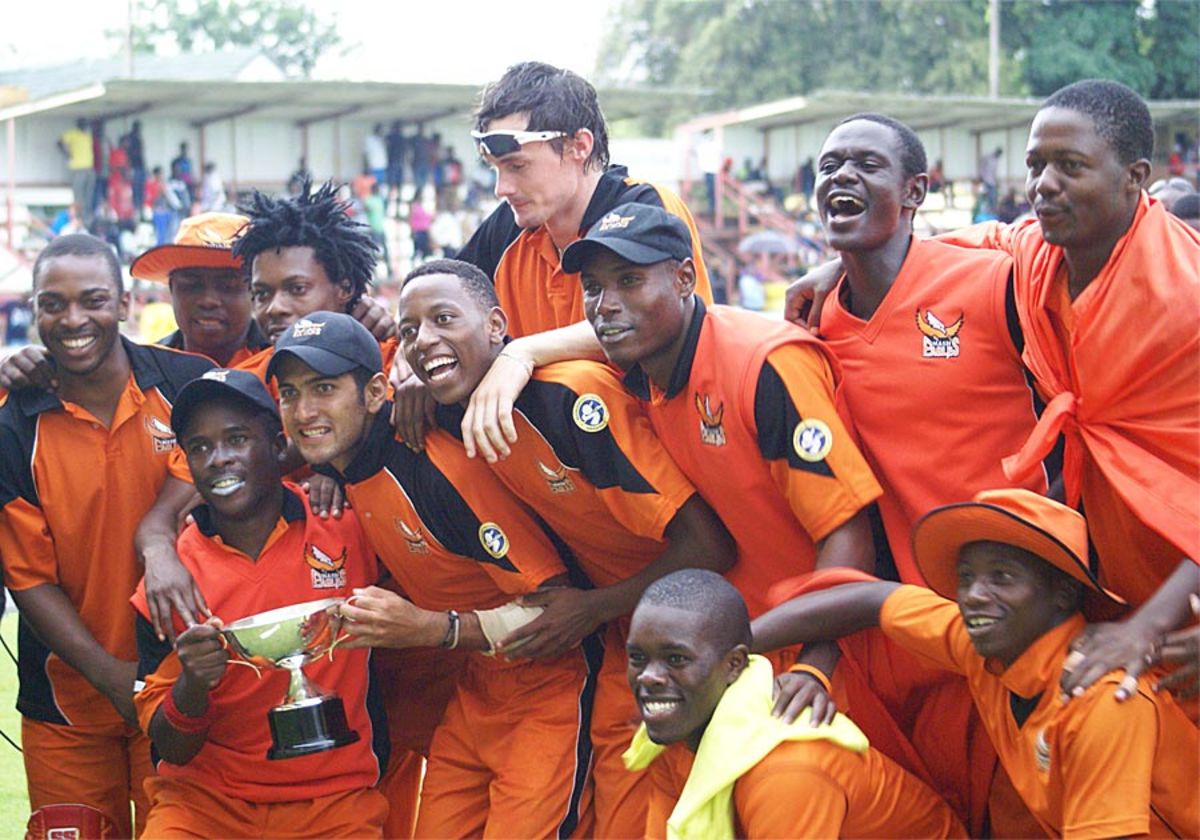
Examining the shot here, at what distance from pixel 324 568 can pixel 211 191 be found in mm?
24187

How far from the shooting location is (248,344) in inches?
259

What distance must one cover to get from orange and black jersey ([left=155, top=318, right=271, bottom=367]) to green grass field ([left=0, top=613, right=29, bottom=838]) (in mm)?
1657

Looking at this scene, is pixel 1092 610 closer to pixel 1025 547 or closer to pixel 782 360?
pixel 1025 547

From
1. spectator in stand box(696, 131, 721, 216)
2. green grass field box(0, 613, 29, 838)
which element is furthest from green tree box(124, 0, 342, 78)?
green grass field box(0, 613, 29, 838)

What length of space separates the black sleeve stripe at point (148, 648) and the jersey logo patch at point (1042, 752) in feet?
9.35

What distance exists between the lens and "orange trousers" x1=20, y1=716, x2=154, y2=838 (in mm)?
5848

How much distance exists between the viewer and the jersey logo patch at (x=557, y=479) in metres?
5.02

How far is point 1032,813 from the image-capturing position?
4371 mm

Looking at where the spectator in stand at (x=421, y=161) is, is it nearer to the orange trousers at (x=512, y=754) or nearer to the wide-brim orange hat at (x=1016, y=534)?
the orange trousers at (x=512, y=754)

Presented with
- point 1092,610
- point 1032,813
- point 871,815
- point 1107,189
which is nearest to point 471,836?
point 871,815

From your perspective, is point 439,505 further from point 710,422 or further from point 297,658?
point 710,422

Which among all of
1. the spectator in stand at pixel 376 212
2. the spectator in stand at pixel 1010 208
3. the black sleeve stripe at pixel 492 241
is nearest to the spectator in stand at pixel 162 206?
the spectator in stand at pixel 376 212

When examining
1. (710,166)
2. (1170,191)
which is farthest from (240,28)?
(1170,191)

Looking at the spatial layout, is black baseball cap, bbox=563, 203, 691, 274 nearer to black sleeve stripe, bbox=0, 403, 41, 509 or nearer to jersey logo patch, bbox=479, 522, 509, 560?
jersey logo patch, bbox=479, 522, 509, 560
